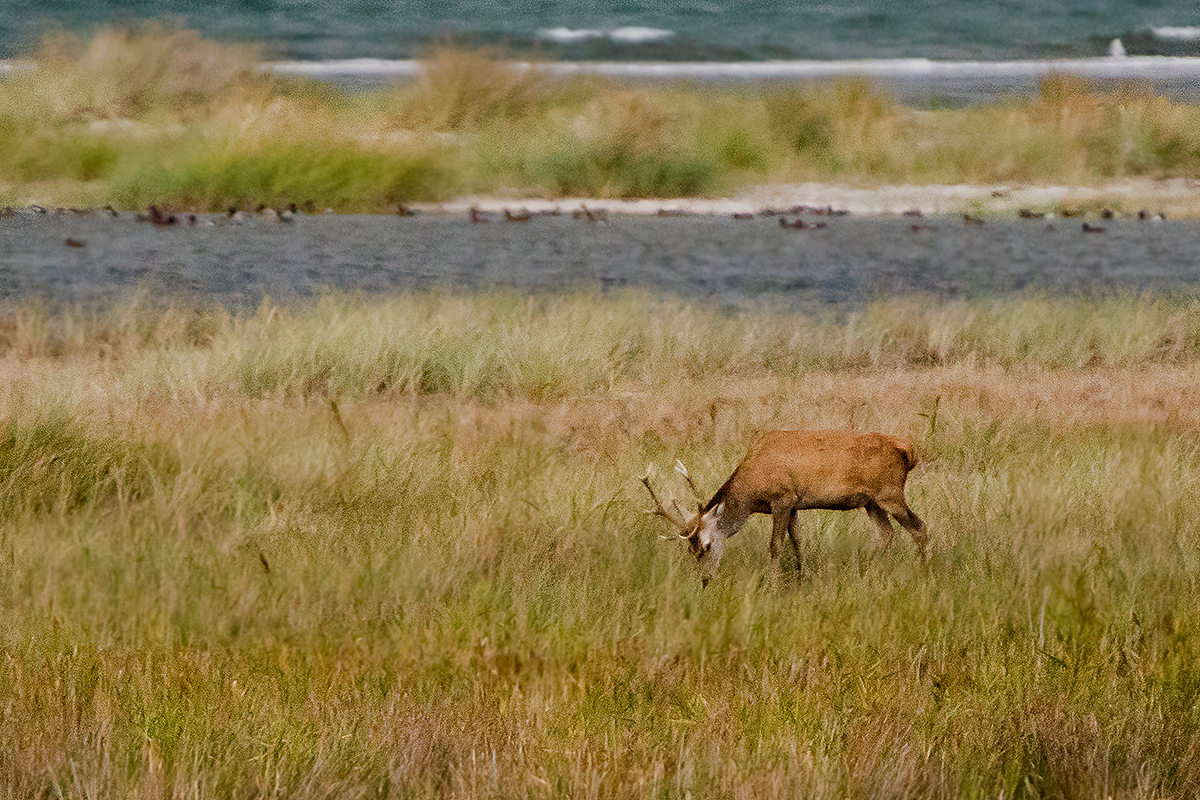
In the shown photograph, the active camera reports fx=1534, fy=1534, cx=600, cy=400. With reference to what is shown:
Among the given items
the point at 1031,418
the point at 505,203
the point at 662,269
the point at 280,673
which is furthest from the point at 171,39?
the point at 280,673

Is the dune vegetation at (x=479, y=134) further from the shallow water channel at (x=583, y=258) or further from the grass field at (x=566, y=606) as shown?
the grass field at (x=566, y=606)

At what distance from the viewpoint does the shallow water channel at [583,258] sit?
1338 cm

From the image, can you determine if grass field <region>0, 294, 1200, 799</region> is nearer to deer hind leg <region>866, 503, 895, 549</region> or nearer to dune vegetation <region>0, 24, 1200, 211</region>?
deer hind leg <region>866, 503, 895, 549</region>

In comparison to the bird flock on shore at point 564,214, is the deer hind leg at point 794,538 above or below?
above

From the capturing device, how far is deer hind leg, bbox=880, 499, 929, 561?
4.15m

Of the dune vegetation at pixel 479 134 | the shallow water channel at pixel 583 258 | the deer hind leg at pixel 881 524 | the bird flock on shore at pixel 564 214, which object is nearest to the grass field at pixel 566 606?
the deer hind leg at pixel 881 524

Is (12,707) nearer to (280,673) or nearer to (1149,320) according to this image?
(280,673)

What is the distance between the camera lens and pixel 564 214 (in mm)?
20734

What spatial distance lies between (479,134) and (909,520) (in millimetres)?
19883

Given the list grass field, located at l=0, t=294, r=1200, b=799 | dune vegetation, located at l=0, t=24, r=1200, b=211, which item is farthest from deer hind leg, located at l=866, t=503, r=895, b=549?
dune vegetation, located at l=0, t=24, r=1200, b=211

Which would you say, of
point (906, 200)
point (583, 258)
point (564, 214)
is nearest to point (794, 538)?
point (583, 258)

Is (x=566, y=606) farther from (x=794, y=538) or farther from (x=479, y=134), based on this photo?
(x=479, y=134)

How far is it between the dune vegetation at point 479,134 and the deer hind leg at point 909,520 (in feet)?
56.6

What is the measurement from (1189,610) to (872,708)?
1138 millimetres
